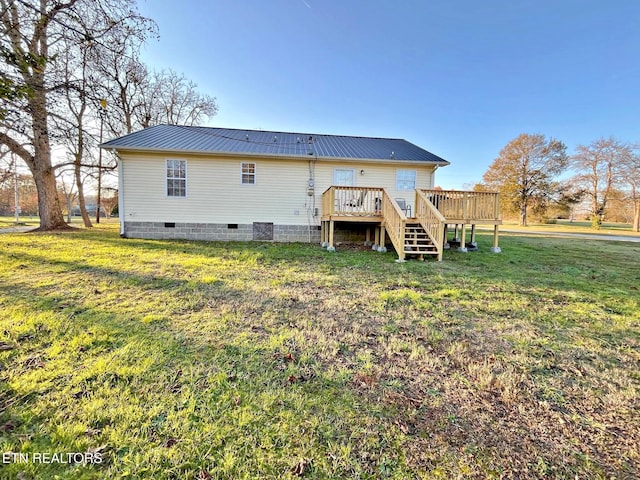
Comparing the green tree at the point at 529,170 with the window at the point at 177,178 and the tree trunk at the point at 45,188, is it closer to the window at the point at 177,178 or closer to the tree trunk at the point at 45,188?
the window at the point at 177,178

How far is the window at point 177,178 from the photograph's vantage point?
1064 cm

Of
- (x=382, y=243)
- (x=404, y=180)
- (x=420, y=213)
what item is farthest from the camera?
(x=404, y=180)

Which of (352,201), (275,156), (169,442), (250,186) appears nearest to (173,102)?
(250,186)

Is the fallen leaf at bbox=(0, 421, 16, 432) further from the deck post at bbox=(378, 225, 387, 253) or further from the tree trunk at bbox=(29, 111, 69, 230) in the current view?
the tree trunk at bbox=(29, 111, 69, 230)

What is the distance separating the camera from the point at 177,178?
10.7 meters

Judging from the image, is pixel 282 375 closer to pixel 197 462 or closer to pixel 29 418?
pixel 197 462

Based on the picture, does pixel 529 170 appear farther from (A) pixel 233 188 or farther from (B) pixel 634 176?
(A) pixel 233 188

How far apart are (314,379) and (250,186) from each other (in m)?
9.61

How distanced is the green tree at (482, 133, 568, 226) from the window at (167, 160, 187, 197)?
31.4 metres

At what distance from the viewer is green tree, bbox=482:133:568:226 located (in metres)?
28.8

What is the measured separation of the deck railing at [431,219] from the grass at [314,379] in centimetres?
303

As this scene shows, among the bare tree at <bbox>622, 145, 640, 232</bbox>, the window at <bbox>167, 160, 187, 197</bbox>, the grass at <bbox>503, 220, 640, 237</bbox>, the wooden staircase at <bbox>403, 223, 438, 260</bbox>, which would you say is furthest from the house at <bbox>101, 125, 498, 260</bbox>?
the bare tree at <bbox>622, 145, 640, 232</bbox>

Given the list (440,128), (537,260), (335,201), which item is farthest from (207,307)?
(440,128)

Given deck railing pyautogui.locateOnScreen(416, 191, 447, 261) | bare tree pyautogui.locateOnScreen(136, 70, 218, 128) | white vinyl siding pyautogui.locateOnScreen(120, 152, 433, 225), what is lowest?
deck railing pyautogui.locateOnScreen(416, 191, 447, 261)
